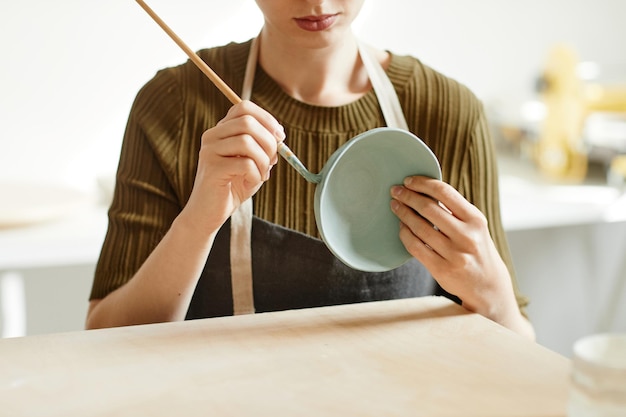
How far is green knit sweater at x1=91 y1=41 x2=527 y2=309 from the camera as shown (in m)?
1.11

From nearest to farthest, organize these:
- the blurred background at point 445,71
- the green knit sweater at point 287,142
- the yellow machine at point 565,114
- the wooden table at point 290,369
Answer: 1. the wooden table at point 290,369
2. the green knit sweater at point 287,142
3. the blurred background at point 445,71
4. the yellow machine at point 565,114

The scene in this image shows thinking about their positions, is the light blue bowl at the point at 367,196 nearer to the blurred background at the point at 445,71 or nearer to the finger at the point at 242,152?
the finger at the point at 242,152

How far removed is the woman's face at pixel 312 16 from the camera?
3.21 ft

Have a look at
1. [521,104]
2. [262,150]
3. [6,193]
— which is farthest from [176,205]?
[521,104]

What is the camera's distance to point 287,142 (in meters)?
1.16

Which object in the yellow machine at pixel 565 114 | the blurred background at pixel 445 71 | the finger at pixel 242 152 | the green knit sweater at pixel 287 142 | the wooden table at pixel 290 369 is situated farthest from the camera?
the yellow machine at pixel 565 114

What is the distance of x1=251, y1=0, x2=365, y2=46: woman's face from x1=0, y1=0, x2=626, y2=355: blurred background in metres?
0.92

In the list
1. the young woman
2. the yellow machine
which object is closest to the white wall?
the yellow machine

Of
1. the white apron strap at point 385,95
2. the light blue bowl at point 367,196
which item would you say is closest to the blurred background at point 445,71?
the white apron strap at point 385,95

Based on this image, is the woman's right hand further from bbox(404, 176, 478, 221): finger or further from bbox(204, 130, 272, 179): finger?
bbox(404, 176, 478, 221): finger

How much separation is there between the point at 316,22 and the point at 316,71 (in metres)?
0.19

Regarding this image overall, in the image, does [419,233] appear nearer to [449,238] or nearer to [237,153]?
[449,238]

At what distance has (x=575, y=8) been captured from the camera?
2561 mm

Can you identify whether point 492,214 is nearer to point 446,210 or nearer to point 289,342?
point 446,210
